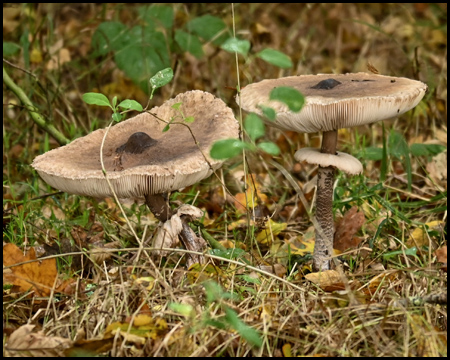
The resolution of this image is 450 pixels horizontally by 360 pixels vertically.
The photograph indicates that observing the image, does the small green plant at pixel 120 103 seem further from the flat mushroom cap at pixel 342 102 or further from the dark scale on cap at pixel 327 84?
the dark scale on cap at pixel 327 84

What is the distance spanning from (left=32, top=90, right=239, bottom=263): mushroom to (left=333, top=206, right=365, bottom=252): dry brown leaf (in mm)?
971

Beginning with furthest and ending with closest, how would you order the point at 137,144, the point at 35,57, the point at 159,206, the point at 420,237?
the point at 35,57, the point at 420,237, the point at 159,206, the point at 137,144

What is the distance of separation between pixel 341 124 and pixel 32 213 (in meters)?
2.24

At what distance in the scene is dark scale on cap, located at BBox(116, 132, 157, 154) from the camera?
3.06m

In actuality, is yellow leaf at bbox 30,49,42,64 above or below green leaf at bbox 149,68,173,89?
below

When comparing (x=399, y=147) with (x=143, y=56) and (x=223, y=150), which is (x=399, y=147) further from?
(x=223, y=150)

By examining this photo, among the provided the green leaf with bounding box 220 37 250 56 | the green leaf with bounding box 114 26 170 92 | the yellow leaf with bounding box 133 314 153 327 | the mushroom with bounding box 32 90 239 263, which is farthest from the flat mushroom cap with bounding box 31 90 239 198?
the green leaf with bounding box 114 26 170 92

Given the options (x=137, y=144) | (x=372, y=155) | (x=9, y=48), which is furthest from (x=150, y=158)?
(x=9, y=48)

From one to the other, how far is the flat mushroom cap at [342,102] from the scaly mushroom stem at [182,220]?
73cm

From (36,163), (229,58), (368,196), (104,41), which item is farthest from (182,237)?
(229,58)

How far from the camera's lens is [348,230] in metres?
3.65

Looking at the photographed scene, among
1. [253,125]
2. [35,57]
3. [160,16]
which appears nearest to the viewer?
[253,125]

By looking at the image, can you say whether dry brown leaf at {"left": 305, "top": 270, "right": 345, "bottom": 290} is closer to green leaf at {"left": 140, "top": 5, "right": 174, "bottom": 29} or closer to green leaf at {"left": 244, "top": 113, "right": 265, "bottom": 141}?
green leaf at {"left": 244, "top": 113, "right": 265, "bottom": 141}

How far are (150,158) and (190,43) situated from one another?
2410mm
